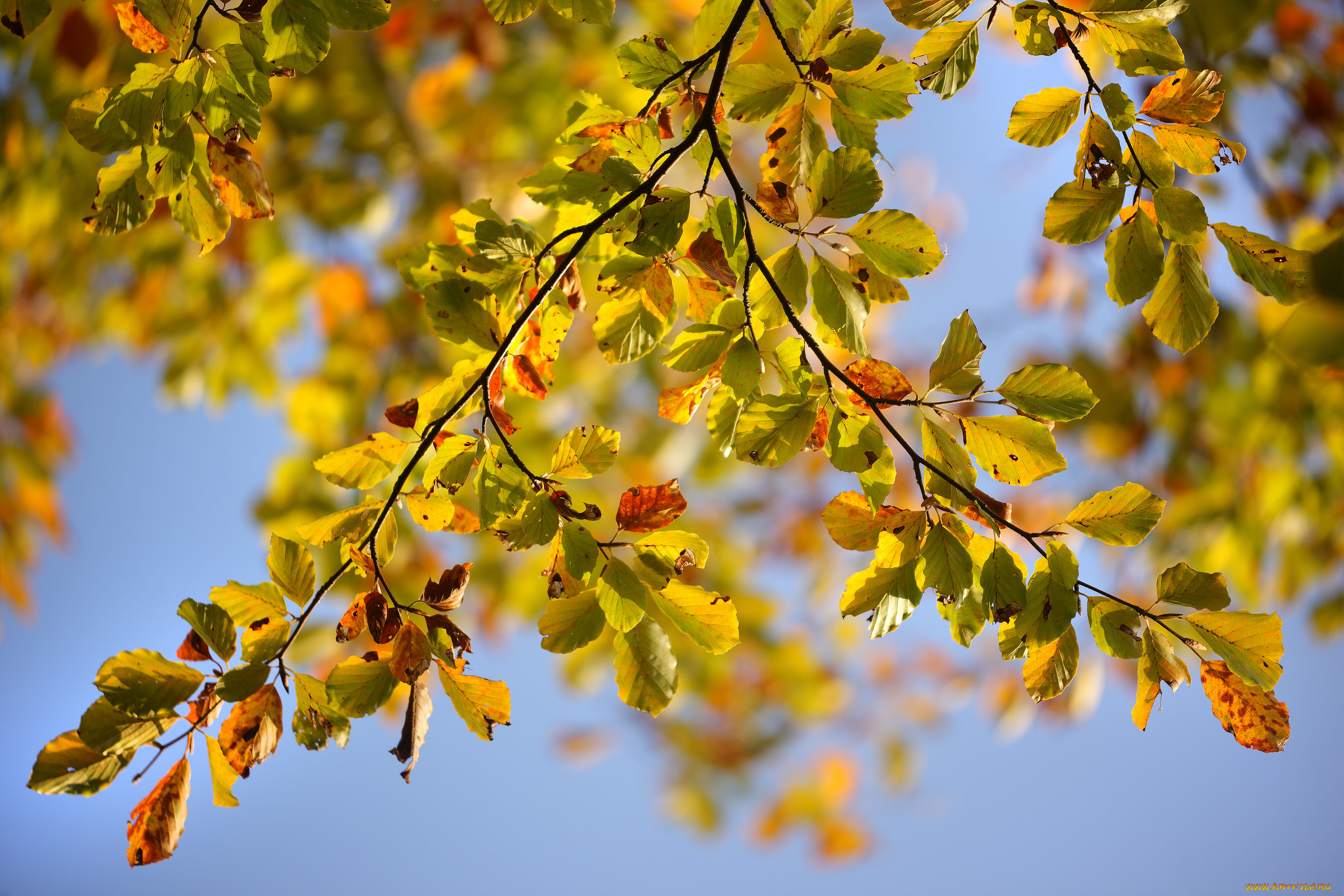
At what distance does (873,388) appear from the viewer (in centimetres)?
46

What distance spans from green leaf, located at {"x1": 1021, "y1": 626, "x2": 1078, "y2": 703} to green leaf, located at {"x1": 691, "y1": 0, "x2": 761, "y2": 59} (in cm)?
39

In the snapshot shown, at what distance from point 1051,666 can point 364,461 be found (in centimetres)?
43

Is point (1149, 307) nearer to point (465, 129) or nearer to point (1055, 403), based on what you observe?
point (1055, 403)

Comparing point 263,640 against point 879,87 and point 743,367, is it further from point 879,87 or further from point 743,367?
point 879,87

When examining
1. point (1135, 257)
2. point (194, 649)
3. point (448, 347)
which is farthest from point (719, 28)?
point (448, 347)

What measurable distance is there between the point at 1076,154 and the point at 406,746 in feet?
1.68

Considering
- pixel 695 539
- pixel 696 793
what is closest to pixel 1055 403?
pixel 695 539

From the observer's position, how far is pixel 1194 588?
0.43 m

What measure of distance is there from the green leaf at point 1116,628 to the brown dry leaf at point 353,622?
0.42m

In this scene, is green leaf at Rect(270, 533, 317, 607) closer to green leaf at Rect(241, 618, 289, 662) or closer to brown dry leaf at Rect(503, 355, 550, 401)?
green leaf at Rect(241, 618, 289, 662)

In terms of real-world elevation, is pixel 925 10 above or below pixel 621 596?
above

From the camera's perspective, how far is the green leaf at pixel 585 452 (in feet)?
1.51

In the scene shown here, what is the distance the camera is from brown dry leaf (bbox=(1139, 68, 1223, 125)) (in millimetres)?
420

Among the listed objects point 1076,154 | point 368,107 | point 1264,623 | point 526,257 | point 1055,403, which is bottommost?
point 1264,623
